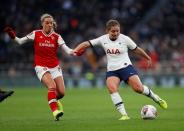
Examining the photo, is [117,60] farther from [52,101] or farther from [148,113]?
[52,101]

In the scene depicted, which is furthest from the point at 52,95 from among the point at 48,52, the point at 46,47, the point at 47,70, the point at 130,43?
the point at 130,43

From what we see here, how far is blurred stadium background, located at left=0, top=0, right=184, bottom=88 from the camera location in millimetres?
36812

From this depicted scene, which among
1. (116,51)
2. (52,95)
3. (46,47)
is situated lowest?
(52,95)

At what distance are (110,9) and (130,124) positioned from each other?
84.6 ft

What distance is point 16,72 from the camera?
3684cm

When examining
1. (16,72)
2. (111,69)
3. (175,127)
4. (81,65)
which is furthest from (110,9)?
(175,127)

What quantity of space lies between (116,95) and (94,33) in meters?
22.5

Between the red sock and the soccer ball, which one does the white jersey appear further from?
the red sock

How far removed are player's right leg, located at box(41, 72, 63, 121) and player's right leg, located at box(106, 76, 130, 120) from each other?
1.30 meters

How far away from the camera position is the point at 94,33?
3803cm

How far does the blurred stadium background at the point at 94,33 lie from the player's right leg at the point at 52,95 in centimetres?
2036

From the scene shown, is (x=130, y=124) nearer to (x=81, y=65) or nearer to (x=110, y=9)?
(x=81, y=65)

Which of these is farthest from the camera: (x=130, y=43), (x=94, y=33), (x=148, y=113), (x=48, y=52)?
(x=94, y=33)

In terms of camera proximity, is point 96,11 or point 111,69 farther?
point 96,11
